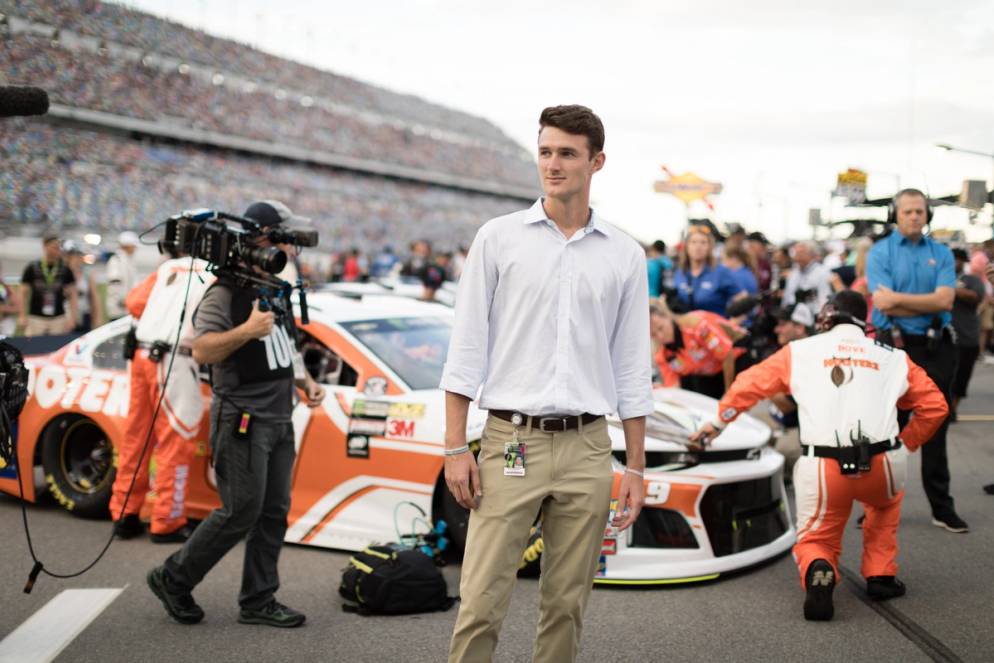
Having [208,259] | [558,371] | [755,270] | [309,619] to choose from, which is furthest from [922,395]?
[755,270]

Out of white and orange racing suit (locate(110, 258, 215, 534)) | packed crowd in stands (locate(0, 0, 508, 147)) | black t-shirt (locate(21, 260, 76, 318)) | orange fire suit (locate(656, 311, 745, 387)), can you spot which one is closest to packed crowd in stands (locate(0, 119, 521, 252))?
packed crowd in stands (locate(0, 0, 508, 147))

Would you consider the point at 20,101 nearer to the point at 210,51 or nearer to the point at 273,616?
the point at 273,616

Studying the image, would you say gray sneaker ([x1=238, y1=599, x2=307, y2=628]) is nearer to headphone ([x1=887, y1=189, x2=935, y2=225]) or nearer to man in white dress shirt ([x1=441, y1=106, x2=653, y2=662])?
A: man in white dress shirt ([x1=441, y1=106, x2=653, y2=662])

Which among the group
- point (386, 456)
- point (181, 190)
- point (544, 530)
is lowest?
point (386, 456)

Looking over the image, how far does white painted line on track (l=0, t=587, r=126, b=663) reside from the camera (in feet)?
12.5

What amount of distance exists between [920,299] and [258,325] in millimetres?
3643

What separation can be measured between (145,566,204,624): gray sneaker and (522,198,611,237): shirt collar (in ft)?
8.31

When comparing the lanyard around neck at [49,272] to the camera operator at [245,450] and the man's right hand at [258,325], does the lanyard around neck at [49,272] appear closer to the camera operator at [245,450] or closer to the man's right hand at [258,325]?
the camera operator at [245,450]

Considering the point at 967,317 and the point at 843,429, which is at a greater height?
the point at 967,317

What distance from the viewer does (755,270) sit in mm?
11953

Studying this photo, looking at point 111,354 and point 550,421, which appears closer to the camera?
point 550,421

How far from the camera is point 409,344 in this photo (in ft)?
18.5

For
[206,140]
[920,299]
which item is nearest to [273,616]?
[920,299]

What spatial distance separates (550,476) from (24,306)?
10.9 meters
